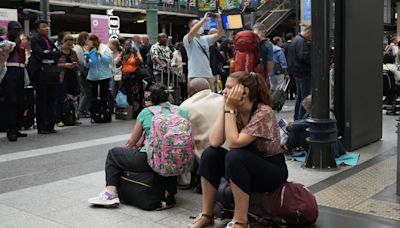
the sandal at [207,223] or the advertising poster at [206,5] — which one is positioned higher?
the advertising poster at [206,5]

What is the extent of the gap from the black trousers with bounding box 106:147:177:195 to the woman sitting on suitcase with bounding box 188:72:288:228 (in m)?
0.69

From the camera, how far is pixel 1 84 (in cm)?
806

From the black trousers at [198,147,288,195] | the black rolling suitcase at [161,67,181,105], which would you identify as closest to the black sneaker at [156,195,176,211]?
the black trousers at [198,147,288,195]

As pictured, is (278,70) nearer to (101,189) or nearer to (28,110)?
(28,110)

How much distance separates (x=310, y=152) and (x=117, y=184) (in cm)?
227

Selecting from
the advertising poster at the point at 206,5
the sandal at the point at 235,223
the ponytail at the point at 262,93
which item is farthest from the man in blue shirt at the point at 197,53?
the advertising poster at the point at 206,5

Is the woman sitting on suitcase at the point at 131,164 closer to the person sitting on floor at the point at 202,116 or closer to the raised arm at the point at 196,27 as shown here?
the person sitting on floor at the point at 202,116

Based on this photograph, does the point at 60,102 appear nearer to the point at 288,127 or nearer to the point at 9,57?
the point at 9,57

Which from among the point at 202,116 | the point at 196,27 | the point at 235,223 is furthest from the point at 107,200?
the point at 196,27

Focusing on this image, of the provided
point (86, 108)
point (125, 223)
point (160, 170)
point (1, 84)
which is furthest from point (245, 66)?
point (86, 108)

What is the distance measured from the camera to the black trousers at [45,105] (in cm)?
846

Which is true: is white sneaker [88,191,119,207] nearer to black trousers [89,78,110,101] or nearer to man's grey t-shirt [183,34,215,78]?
man's grey t-shirt [183,34,215,78]

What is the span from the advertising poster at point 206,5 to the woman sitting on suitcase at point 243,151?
1132 inches

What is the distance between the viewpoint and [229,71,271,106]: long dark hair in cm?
374
